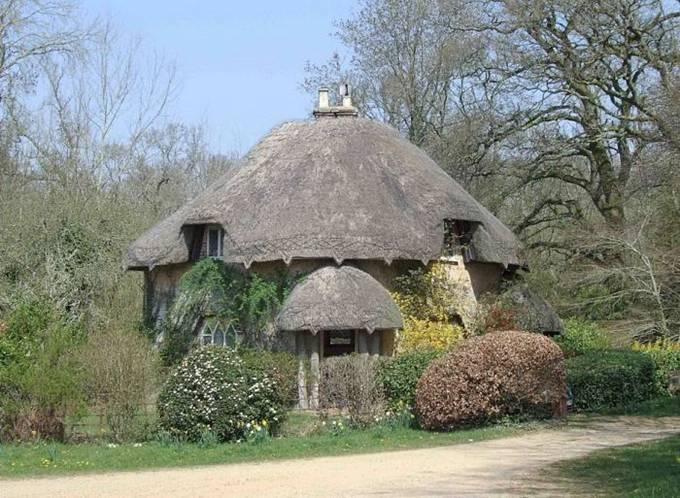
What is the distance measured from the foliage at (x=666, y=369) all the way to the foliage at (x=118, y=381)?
461 inches

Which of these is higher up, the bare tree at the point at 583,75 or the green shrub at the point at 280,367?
the bare tree at the point at 583,75

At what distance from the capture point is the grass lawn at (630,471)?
12.8m

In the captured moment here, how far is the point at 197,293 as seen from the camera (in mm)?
27844

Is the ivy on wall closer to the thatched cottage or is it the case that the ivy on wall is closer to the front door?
the thatched cottage

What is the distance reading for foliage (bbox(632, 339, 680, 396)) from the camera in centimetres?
2438

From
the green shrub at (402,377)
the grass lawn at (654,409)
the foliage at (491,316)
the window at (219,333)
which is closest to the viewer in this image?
the grass lawn at (654,409)

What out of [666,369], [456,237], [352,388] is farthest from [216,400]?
[666,369]

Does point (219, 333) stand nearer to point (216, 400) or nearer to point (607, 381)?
point (216, 400)

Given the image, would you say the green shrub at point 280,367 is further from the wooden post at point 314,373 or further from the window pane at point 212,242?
the window pane at point 212,242

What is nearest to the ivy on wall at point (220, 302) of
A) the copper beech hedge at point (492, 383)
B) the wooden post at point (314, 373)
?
the wooden post at point (314, 373)

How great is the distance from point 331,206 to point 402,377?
19.9ft

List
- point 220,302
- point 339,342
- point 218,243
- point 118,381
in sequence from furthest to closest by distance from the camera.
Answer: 1. point 218,243
2. point 220,302
3. point 339,342
4. point 118,381

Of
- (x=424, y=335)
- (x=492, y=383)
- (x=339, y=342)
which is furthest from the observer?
(x=339, y=342)

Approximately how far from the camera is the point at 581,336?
99.8 feet
